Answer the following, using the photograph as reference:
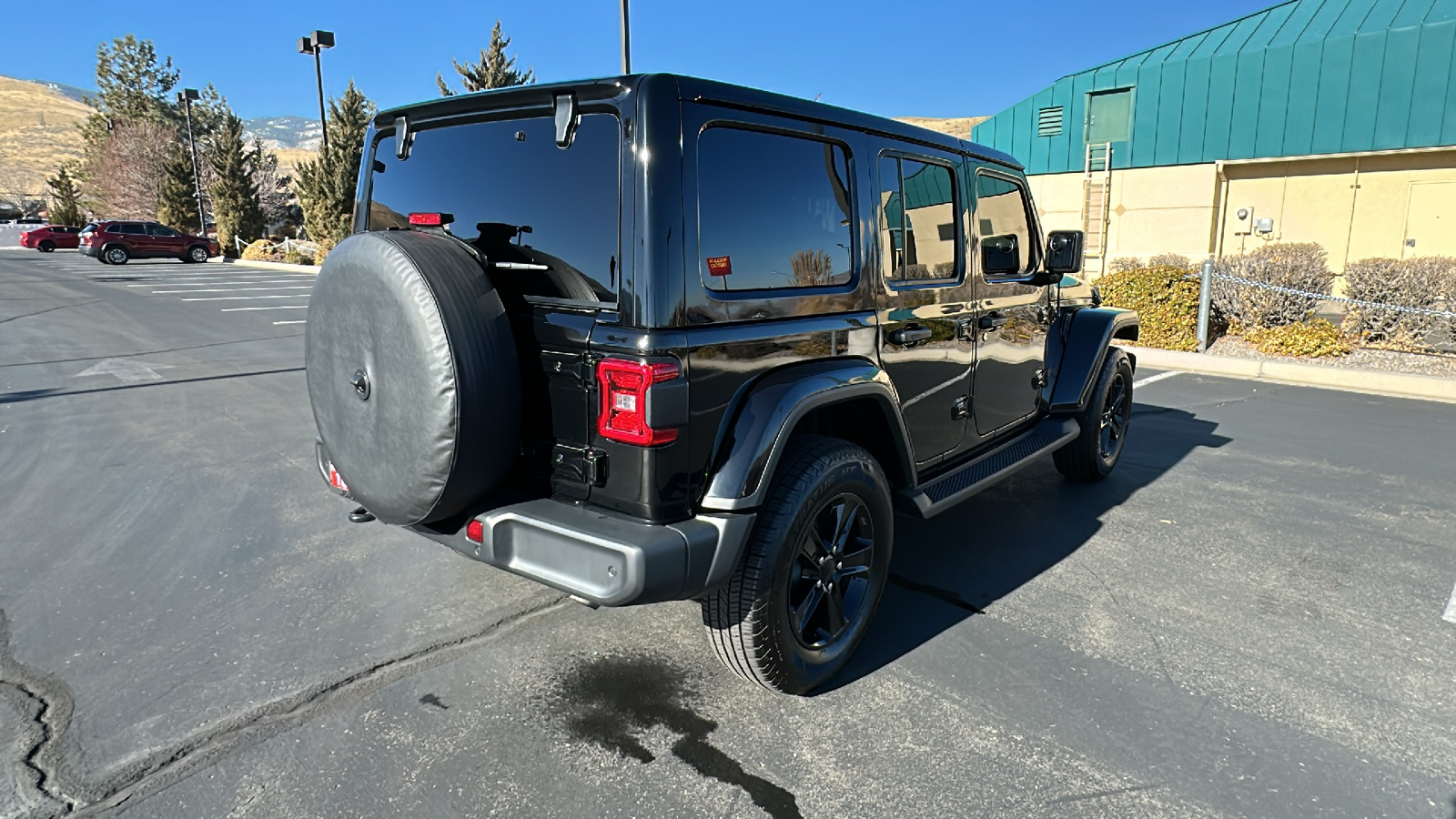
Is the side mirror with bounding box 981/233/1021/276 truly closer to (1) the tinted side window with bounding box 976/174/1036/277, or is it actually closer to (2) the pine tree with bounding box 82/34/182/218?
(1) the tinted side window with bounding box 976/174/1036/277

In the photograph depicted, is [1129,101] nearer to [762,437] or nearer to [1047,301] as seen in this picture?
[1047,301]

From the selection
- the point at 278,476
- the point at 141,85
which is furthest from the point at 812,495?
the point at 141,85

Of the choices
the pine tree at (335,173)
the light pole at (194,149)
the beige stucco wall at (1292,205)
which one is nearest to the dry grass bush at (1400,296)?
the beige stucco wall at (1292,205)

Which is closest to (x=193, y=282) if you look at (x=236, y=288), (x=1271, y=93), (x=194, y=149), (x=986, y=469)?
(x=236, y=288)

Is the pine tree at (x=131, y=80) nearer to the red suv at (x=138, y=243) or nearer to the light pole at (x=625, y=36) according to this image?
the red suv at (x=138, y=243)

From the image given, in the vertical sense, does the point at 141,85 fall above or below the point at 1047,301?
above

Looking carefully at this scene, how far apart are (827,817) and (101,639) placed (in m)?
2.89

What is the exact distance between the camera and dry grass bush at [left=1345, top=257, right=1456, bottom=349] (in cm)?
953

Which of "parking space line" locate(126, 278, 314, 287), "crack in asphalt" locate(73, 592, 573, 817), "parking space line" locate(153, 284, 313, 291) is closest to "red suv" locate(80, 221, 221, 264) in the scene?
"parking space line" locate(126, 278, 314, 287)

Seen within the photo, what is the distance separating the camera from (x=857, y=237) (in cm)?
329

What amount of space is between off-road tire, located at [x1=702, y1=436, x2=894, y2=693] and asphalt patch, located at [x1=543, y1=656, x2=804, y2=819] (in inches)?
10.1

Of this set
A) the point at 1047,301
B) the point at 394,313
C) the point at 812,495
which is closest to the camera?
the point at 394,313

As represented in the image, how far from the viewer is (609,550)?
246cm

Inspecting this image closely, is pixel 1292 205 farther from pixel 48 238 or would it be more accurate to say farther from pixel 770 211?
pixel 48 238
